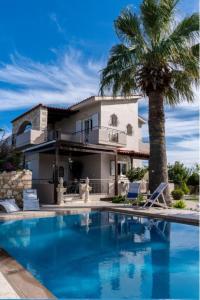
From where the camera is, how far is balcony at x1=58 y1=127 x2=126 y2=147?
2459 cm

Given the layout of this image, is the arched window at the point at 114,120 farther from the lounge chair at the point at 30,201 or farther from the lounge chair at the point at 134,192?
the lounge chair at the point at 30,201

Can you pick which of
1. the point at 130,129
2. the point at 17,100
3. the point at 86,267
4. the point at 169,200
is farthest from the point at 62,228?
the point at 130,129

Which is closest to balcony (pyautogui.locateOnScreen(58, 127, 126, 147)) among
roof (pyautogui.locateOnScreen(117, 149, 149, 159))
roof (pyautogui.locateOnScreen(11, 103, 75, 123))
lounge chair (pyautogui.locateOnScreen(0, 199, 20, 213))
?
roof (pyautogui.locateOnScreen(117, 149, 149, 159))

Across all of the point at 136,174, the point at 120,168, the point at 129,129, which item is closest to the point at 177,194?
the point at 136,174

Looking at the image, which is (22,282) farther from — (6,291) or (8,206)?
(8,206)

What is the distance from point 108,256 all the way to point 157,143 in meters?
10.1

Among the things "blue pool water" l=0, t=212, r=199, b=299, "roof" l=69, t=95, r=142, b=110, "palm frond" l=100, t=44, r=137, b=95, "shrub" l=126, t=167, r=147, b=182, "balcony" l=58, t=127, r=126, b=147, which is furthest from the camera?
"roof" l=69, t=95, r=142, b=110

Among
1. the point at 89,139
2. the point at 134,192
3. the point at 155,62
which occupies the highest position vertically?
the point at 155,62

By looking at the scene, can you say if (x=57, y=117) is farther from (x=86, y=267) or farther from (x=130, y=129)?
(x=86, y=267)

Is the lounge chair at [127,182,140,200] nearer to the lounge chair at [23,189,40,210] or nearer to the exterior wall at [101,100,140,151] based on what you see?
the lounge chair at [23,189,40,210]

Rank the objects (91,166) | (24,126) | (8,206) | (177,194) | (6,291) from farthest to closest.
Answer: (24,126) < (91,166) < (177,194) < (8,206) < (6,291)

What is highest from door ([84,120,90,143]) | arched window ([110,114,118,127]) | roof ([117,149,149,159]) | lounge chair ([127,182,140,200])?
arched window ([110,114,118,127])

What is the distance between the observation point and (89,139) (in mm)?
25531

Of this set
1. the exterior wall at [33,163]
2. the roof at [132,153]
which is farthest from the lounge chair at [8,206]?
the roof at [132,153]
